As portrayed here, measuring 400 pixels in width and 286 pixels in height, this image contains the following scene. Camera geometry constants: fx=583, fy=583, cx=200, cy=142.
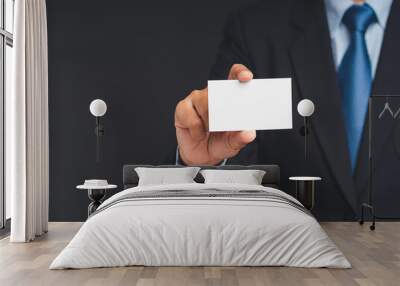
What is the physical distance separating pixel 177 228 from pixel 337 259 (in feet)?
4.47

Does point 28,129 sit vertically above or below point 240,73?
below

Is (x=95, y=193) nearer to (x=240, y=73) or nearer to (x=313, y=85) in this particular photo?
(x=240, y=73)

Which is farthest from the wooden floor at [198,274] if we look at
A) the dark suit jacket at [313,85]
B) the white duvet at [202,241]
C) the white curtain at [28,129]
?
the dark suit jacket at [313,85]

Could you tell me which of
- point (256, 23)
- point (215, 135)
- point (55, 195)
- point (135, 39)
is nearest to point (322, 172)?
point (215, 135)

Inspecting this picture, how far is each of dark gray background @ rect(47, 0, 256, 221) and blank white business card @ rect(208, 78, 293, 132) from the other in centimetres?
35

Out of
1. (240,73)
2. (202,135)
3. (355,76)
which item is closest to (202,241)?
(202,135)

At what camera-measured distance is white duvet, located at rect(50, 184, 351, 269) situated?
4898 millimetres

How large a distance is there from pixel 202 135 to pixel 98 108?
4.70ft

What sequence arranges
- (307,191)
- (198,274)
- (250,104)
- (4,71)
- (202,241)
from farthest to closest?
(250,104) → (307,191) → (4,71) → (202,241) → (198,274)

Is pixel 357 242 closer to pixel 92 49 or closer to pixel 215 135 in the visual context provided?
pixel 215 135

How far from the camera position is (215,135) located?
7.89 metres

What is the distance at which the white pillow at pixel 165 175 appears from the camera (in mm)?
7328

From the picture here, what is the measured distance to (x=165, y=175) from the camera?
738 centimetres

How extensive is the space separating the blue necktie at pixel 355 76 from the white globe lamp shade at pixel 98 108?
321 cm
